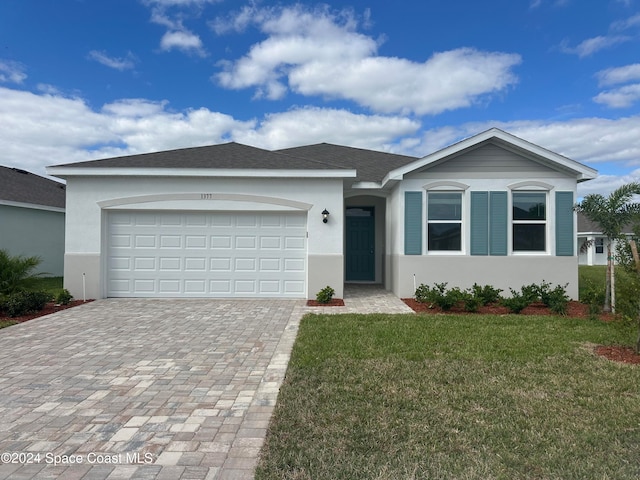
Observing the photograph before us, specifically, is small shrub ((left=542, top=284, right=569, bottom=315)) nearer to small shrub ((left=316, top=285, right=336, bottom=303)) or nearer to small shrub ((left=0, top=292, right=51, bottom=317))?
small shrub ((left=316, top=285, right=336, bottom=303))

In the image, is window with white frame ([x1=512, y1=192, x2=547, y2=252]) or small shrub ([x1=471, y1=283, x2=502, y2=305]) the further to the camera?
window with white frame ([x1=512, y1=192, x2=547, y2=252])

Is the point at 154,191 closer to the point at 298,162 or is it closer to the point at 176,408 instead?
the point at 298,162

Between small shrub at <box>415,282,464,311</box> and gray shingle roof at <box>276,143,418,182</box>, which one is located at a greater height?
gray shingle roof at <box>276,143,418,182</box>

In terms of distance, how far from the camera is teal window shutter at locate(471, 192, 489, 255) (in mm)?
10602

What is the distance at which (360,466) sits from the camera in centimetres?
274

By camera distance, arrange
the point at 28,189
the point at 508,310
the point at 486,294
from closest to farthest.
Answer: the point at 508,310, the point at 486,294, the point at 28,189

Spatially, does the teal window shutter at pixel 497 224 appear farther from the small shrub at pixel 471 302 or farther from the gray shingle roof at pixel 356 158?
the gray shingle roof at pixel 356 158

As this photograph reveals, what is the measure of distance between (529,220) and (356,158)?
6.37 metres

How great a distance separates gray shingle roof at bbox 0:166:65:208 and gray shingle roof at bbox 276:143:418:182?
10662mm

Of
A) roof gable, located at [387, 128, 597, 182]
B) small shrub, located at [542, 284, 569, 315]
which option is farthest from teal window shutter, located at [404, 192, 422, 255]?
small shrub, located at [542, 284, 569, 315]

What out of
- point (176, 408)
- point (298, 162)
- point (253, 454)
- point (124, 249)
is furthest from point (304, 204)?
point (253, 454)

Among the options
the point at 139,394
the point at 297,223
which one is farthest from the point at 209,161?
the point at 139,394

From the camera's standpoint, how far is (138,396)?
409 cm

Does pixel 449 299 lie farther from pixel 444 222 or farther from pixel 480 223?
pixel 480 223
